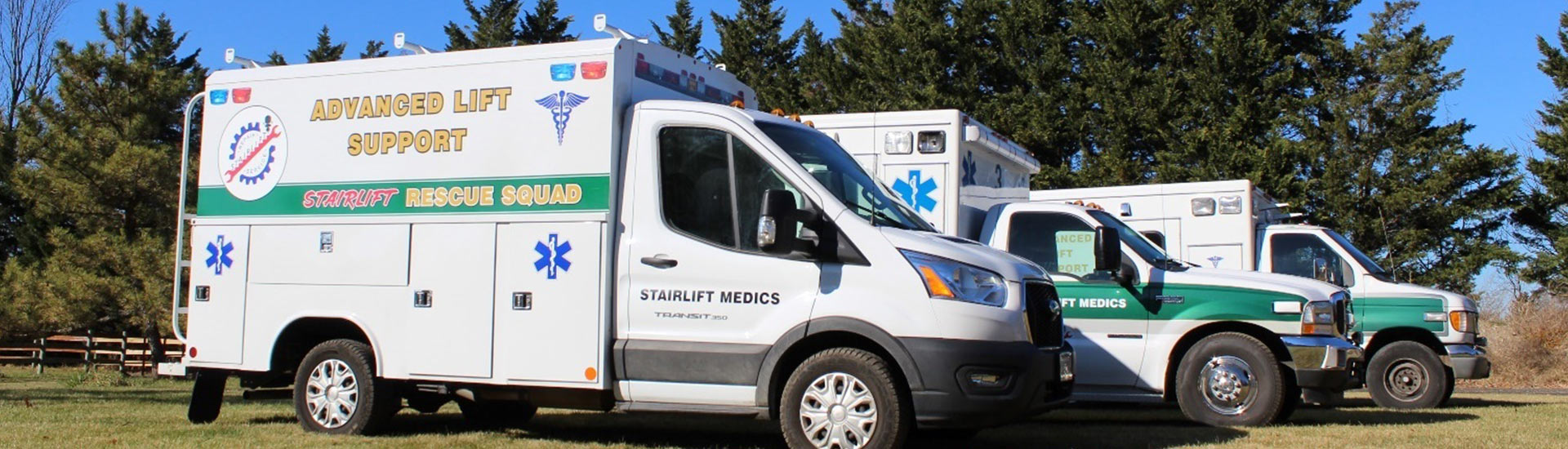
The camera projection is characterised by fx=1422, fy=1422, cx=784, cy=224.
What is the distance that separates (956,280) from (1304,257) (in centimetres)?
806

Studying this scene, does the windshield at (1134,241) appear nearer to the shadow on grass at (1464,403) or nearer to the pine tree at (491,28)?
the shadow on grass at (1464,403)

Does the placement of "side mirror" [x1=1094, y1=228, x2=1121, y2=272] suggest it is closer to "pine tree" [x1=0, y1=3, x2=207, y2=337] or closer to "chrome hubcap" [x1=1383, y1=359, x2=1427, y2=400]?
"chrome hubcap" [x1=1383, y1=359, x2=1427, y2=400]

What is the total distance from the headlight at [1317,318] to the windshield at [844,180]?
3.76 m

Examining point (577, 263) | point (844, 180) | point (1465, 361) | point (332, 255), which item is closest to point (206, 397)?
point (332, 255)

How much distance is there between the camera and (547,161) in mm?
8945

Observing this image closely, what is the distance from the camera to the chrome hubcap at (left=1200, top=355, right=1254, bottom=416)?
10.9m

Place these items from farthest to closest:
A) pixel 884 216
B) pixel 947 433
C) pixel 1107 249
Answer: pixel 1107 249, pixel 947 433, pixel 884 216

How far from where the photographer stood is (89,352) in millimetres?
32906

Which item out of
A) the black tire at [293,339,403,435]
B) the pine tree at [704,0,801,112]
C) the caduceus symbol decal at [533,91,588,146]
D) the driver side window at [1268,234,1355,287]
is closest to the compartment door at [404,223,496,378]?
the black tire at [293,339,403,435]

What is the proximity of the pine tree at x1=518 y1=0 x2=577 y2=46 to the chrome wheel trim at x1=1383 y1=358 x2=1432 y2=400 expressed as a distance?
34.7 meters

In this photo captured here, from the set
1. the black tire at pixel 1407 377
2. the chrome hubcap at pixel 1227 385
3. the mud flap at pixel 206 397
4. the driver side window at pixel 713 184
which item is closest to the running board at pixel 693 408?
the driver side window at pixel 713 184

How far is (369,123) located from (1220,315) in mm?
6408

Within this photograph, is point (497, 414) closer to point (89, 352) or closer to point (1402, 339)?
point (1402, 339)

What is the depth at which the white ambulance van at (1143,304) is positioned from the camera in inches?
425
